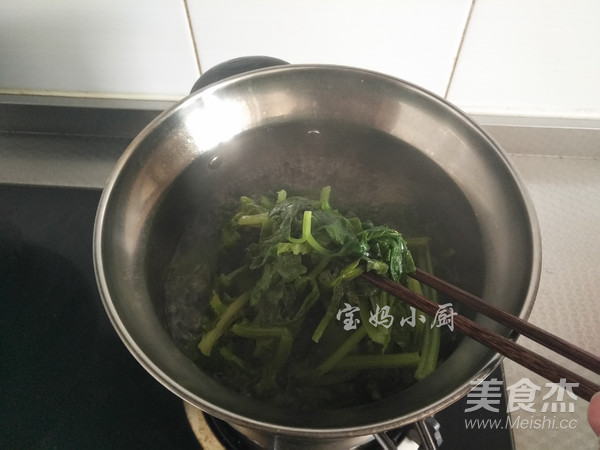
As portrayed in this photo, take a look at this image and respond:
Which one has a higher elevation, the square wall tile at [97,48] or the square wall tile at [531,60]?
the square wall tile at [531,60]

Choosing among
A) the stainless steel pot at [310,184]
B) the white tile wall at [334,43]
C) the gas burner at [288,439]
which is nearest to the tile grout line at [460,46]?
the white tile wall at [334,43]

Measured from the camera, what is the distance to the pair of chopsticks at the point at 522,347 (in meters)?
0.53

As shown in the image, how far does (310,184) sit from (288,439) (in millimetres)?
464

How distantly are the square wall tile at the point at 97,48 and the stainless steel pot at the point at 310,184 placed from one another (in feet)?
1.15

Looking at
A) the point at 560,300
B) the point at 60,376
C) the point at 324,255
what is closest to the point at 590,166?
the point at 560,300

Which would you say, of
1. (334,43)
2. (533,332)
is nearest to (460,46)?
(334,43)

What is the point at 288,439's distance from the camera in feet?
2.44

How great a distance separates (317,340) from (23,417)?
0.57 m

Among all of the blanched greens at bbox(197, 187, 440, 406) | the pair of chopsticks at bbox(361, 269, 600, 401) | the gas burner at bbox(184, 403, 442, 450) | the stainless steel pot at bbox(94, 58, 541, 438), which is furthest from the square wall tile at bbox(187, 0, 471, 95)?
the gas burner at bbox(184, 403, 442, 450)

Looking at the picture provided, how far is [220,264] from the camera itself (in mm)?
869
